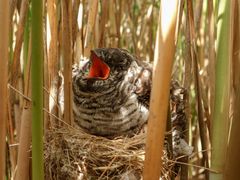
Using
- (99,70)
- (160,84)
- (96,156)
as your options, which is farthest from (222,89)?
(99,70)

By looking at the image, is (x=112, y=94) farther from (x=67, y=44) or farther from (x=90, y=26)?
(x=67, y=44)

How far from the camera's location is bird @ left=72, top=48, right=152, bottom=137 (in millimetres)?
1274

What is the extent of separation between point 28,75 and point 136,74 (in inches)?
16.1

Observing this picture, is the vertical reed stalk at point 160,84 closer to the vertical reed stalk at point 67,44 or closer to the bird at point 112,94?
the vertical reed stalk at point 67,44

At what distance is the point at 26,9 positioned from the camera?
0.92 meters

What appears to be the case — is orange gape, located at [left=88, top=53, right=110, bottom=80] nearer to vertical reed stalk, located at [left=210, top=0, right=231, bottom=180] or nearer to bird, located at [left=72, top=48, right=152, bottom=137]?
bird, located at [left=72, top=48, right=152, bottom=137]

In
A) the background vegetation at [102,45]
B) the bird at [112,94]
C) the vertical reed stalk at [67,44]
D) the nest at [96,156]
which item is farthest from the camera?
the bird at [112,94]

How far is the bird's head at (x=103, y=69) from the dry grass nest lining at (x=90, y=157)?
0.15 m

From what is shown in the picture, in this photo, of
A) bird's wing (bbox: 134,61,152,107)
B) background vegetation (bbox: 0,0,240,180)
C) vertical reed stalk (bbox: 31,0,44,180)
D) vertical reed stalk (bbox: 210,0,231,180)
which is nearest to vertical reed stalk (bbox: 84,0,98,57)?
background vegetation (bbox: 0,0,240,180)

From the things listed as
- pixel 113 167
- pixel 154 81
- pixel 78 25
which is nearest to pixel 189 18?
pixel 78 25

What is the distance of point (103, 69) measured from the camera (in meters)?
1.38

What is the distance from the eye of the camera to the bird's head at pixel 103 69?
1300 millimetres

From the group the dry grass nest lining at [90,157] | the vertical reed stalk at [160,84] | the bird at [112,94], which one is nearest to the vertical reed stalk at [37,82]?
the vertical reed stalk at [160,84]

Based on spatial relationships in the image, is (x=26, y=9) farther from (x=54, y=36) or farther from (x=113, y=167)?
(x=113, y=167)
